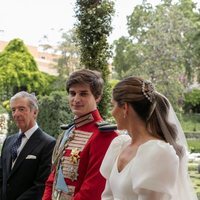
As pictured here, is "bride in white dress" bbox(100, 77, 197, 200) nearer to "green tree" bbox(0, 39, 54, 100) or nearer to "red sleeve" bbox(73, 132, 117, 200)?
"red sleeve" bbox(73, 132, 117, 200)

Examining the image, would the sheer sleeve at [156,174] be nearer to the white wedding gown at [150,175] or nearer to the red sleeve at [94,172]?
the white wedding gown at [150,175]

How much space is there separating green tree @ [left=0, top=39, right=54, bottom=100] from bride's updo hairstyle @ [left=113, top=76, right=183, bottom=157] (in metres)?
16.9

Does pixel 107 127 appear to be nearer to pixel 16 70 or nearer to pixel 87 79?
pixel 87 79

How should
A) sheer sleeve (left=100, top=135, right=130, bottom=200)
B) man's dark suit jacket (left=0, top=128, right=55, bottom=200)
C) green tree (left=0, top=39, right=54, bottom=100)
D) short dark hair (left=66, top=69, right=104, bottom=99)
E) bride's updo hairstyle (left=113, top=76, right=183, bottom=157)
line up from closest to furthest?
bride's updo hairstyle (left=113, top=76, right=183, bottom=157)
sheer sleeve (left=100, top=135, right=130, bottom=200)
short dark hair (left=66, top=69, right=104, bottom=99)
man's dark suit jacket (left=0, top=128, right=55, bottom=200)
green tree (left=0, top=39, right=54, bottom=100)

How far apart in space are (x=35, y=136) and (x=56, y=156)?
0.51 meters

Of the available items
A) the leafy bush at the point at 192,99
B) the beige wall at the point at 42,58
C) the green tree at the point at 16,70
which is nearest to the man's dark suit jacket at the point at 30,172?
the green tree at the point at 16,70

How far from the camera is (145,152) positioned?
1475mm

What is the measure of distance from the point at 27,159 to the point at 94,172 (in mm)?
771

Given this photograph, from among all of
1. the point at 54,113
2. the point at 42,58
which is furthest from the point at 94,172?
the point at 42,58

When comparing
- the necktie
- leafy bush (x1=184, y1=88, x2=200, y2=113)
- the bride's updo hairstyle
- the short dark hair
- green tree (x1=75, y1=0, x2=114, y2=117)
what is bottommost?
leafy bush (x1=184, y1=88, x2=200, y2=113)

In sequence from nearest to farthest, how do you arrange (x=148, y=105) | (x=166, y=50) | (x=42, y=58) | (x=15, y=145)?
(x=148, y=105), (x=15, y=145), (x=166, y=50), (x=42, y=58)

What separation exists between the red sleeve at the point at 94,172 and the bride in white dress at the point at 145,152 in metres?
0.25

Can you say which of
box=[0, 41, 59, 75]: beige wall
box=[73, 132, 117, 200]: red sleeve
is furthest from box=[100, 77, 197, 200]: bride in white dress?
box=[0, 41, 59, 75]: beige wall

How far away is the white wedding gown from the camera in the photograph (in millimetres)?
1410
